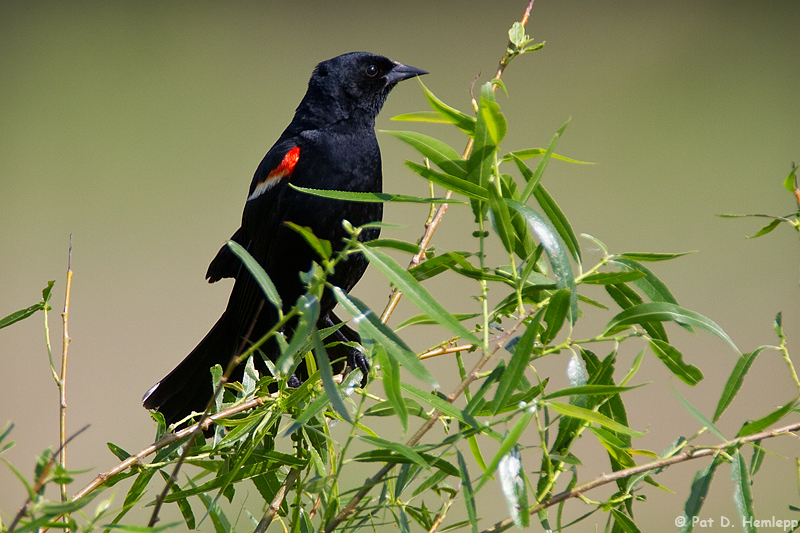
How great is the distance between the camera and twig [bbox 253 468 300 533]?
22.9 inches

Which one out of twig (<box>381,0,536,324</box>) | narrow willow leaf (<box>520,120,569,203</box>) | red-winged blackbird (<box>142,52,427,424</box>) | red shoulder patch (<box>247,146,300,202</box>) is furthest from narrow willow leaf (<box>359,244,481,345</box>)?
red shoulder patch (<box>247,146,300,202</box>)

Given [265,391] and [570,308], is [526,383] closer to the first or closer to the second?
[570,308]

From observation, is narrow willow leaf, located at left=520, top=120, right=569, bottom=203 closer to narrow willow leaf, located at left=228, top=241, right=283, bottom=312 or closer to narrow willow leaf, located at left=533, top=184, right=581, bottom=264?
narrow willow leaf, located at left=533, top=184, right=581, bottom=264

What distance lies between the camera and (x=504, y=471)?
0.50 m

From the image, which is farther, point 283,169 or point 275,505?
point 283,169

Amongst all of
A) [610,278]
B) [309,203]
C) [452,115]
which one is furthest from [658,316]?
[309,203]

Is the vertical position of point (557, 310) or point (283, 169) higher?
point (283, 169)

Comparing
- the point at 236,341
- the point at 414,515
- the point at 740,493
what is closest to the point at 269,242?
the point at 236,341

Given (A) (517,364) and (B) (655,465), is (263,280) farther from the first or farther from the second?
(B) (655,465)

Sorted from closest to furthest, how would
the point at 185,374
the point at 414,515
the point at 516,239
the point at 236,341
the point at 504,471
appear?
the point at 504,471
the point at 516,239
the point at 414,515
the point at 185,374
the point at 236,341

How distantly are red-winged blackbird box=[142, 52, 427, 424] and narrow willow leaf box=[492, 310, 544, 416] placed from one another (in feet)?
2.68

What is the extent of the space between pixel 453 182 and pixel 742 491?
0.35 m

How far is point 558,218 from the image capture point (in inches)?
23.4

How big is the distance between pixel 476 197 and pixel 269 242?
1.00m
